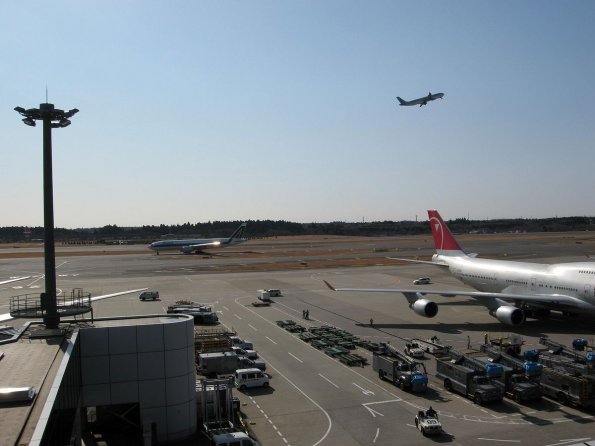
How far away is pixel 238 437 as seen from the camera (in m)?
23.2

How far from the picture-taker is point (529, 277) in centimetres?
4869

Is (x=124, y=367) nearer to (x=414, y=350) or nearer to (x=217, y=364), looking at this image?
(x=217, y=364)

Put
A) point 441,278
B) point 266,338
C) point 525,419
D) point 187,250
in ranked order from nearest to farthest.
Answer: point 525,419
point 266,338
point 441,278
point 187,250

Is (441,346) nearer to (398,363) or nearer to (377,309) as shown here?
(398,363)

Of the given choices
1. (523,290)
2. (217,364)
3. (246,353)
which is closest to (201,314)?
(246,353)

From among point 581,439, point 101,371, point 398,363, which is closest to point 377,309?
point 398,363

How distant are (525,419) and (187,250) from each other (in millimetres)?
132202

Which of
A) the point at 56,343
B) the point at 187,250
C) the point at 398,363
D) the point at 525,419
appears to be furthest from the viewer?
the point at 187,250

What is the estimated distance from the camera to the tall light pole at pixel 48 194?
24844 mm

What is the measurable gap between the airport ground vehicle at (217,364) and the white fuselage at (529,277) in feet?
96.3

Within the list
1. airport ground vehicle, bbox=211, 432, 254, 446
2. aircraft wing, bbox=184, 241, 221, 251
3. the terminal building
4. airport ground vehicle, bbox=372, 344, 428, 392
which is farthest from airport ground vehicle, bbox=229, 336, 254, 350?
aircraft wing, bbox=184, 241, 221, 251

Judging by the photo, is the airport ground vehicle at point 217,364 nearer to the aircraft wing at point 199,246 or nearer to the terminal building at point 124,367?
the terminal building at point 124,367

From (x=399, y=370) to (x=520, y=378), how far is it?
685 centimetres

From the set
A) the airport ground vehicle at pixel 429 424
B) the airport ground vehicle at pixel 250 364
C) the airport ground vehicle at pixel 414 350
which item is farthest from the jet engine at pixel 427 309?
the airport ground vehicle at pixel 429 424
